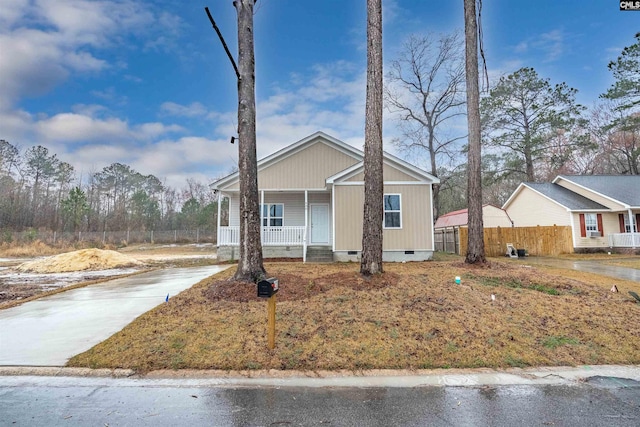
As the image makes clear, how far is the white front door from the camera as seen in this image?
15.3 meters

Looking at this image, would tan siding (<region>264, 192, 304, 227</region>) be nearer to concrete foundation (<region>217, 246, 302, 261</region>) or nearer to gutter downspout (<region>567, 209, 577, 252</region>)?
concrete foundation (<region>217, 246, 302, 261</region>)

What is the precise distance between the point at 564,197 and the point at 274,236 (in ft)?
66.7

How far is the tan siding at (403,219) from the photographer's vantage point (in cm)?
1283

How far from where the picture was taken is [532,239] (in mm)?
18625

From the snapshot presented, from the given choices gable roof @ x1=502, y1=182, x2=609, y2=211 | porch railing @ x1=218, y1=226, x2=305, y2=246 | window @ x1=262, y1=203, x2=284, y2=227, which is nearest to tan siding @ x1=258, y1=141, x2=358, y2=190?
window @ x1=262, y1=203, x2=284, y2=227

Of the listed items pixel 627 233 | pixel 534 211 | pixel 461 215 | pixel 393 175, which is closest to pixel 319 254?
pixel 393 175

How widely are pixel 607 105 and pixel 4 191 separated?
61.1 m

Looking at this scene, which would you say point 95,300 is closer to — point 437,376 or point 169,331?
point 169,331

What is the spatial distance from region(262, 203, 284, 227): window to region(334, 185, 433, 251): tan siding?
13.6 feet

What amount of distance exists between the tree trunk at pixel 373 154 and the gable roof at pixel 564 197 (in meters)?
18.9

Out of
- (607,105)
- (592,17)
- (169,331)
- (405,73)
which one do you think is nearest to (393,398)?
Answer: (169,331)

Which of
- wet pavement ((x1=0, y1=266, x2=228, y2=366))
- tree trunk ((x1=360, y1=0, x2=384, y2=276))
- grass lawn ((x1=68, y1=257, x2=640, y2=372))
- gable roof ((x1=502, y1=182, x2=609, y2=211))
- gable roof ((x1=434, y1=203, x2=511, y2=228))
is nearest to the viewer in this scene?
grass lawn ((x1=68, y1=257, x2=640, y2=372))

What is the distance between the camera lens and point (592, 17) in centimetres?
1437

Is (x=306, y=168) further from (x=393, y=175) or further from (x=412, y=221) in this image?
(x=412, y=221)
